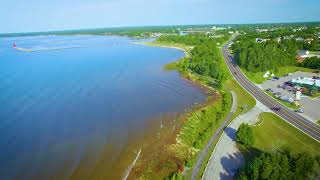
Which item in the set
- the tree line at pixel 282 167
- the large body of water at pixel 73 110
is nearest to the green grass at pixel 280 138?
the tree line at pixel 282 167

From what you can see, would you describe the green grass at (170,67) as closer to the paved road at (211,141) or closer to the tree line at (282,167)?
the paved road at (211,141)

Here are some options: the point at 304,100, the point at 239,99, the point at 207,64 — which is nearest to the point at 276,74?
the point at 207,64

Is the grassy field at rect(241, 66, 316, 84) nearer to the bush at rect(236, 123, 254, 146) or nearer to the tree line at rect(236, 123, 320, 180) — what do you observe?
the bush at rect(236, 123, 254, 146)

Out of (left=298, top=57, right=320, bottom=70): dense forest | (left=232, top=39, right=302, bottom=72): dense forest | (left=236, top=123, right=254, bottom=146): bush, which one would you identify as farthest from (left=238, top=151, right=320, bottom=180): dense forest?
(left=298, top=57, right=320, bottom=70): dense forest

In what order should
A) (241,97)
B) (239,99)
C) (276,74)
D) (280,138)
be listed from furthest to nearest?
(276,74)
(241,97)
(239,99)
(280,138)

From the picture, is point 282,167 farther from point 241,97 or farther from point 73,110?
point 73,110

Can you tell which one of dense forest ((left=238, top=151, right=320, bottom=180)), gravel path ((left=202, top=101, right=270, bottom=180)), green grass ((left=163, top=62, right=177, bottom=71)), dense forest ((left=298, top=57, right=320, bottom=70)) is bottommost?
green grass ((left=163, top=62, right=177, bottom=71))

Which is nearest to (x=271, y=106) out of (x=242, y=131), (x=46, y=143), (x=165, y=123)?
(x=242, y=131)
